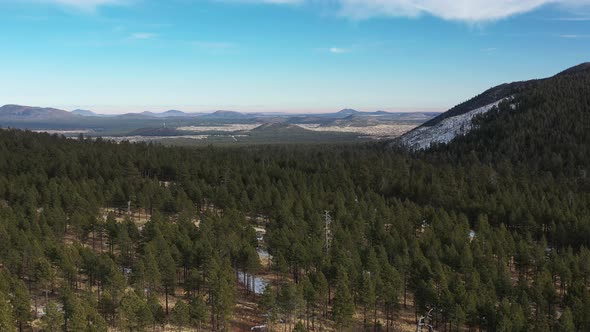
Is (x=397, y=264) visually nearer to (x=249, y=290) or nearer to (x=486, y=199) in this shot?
(x=249, y=290)

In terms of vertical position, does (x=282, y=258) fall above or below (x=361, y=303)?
above

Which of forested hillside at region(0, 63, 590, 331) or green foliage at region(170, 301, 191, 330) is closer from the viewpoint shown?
green foliage at region(170, 301, 191, 330)

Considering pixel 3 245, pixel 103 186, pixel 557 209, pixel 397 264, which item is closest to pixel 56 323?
pixel 3 245

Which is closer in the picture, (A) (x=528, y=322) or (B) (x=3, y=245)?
(A) (x=528, y=322)

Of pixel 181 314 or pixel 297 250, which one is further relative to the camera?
pixel 297 250

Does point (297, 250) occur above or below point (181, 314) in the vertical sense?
above

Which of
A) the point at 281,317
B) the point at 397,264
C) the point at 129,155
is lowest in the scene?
the point at 281,317

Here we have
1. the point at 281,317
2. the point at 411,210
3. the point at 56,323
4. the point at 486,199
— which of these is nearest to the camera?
the point at 56,323

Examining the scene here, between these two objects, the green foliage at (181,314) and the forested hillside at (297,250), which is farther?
the forested hillside at (297,250)
